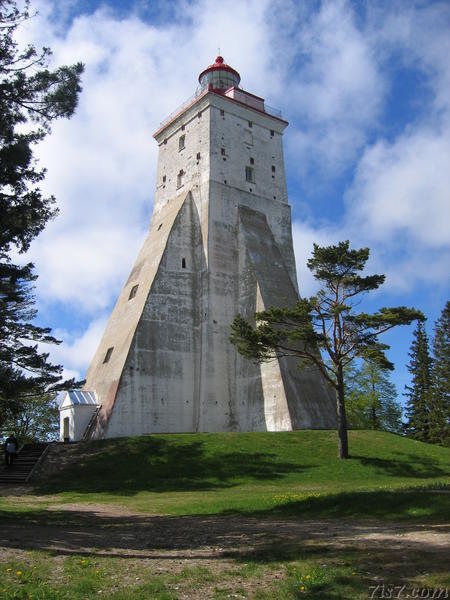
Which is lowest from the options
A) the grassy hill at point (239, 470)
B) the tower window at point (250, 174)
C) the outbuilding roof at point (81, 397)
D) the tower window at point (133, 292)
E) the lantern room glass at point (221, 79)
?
the grassy hill at point (239, 470)

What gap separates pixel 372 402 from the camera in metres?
41.0

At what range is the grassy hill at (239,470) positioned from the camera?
14.9 meters

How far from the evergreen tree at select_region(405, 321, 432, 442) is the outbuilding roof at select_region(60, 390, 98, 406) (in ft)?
81.0

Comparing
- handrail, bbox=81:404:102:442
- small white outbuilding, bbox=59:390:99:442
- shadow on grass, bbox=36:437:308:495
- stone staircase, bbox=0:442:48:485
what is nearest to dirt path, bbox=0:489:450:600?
shadow on grass, bbox=36:437:308:495

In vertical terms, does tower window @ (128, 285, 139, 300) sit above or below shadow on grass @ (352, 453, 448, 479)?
above

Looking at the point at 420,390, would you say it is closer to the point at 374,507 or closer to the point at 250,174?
the point at 250,174

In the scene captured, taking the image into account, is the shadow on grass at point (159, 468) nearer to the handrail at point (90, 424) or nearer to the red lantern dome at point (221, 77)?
the handrail at point (90, 424)

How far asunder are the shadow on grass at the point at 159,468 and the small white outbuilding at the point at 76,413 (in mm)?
3858

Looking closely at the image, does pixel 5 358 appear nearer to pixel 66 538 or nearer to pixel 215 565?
pixel 66 538

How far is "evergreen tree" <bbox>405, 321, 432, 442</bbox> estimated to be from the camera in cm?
4050

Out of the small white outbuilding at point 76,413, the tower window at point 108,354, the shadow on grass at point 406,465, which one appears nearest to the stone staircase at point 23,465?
the small white outbuilding at point 76,413

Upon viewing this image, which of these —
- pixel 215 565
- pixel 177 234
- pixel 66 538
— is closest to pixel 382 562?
pixel 215 565

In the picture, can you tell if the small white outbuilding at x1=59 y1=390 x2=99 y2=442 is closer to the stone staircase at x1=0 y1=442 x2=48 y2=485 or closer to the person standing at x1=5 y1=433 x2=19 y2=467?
the stone staircase at x1=0 y1=442 x2=48 y2=485

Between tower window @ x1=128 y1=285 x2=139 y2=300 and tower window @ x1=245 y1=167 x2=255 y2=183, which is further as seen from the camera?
tower window @ x1=245 y1=167 x2=255 y2=183
